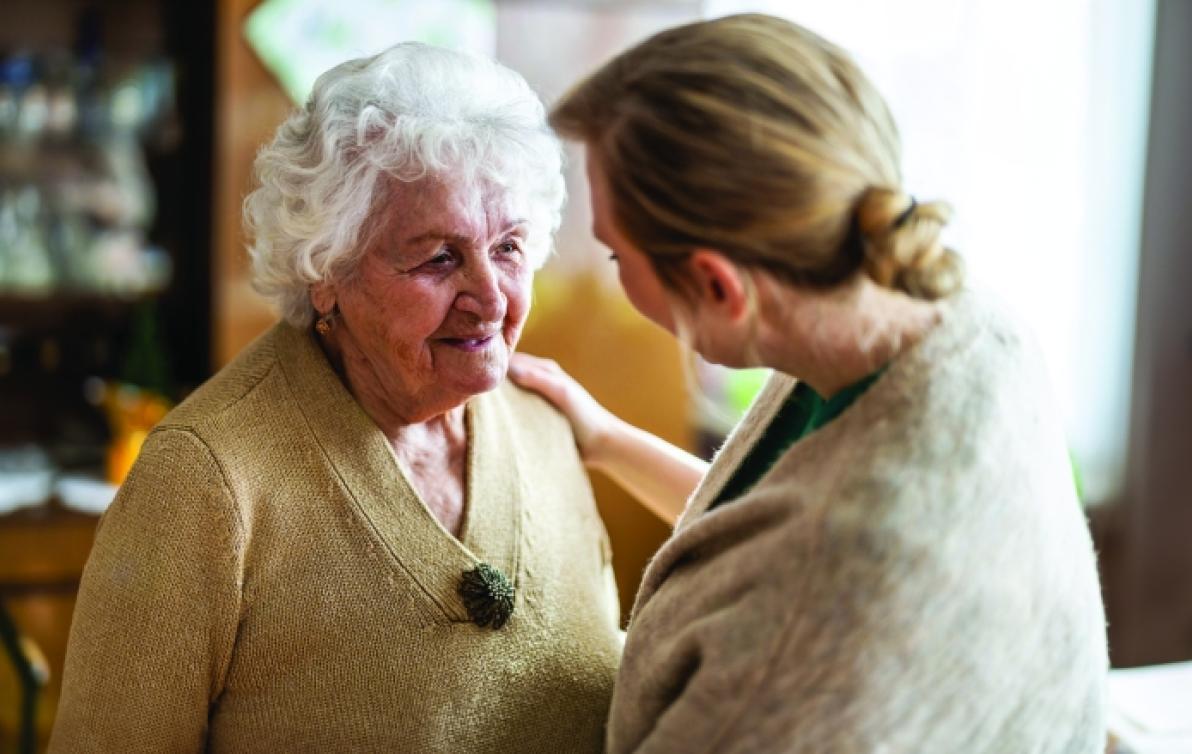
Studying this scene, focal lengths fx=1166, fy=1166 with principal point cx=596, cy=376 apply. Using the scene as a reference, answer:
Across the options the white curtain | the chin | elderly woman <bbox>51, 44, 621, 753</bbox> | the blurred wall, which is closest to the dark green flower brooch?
elderly woman <bbox>51, 44, 621, 753</bbox>

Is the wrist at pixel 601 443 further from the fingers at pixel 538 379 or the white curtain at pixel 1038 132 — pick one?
the white curtain at pixel 1038 132

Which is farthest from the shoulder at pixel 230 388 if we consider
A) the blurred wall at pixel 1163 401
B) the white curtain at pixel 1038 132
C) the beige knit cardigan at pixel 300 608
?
the blurred wall at pixel 1163 401

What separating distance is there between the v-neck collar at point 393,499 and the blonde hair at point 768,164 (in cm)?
52

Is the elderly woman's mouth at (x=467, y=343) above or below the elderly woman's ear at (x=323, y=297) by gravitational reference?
below

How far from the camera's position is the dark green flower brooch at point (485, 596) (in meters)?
1.29

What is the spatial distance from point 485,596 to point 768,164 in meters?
0.65

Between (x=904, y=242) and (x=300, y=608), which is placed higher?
(x=904, y=242)

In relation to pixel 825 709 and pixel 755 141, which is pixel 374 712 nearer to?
pixel 825 709

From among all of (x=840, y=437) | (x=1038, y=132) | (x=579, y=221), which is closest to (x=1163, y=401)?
(x=1038, y=132)

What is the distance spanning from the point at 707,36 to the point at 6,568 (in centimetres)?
248

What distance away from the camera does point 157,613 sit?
1171 millimetres

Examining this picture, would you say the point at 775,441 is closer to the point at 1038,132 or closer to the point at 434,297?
the point at 434,297

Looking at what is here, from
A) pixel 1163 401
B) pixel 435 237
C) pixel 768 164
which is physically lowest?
pixel 1163 401

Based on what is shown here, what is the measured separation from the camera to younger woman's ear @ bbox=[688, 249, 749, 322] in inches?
34.8
